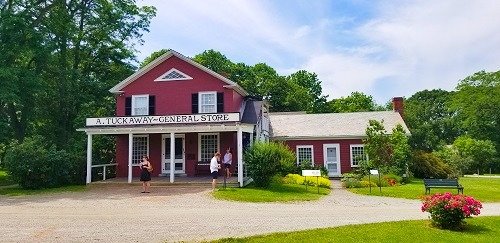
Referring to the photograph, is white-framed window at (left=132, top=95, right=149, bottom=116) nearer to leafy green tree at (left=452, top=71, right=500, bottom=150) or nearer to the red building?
the red building

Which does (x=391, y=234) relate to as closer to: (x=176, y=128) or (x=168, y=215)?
(x=168, y=215)

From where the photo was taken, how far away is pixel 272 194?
64.0 feet

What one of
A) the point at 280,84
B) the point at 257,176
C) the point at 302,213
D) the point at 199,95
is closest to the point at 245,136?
the point at 199,95

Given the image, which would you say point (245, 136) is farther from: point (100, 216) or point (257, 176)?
point (100, 216)

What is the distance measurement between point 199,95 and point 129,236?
17.1 meters

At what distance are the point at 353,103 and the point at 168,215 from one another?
168 ft

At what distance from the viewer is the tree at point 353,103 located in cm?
6044

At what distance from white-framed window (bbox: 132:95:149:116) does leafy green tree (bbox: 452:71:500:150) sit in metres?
45.2

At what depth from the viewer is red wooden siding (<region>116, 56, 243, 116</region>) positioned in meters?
26.7

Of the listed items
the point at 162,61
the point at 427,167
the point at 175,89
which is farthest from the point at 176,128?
the point at 427,167

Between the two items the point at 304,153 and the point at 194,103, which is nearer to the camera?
the point at 194,103

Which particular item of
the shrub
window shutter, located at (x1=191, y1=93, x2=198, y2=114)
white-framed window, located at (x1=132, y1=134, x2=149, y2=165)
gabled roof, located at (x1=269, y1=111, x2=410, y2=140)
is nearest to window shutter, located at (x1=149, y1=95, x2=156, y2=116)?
white-framed window, located at (x1=132, y1=134, x2=149, y2=165)

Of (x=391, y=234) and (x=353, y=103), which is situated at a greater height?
(x=353, y=103)

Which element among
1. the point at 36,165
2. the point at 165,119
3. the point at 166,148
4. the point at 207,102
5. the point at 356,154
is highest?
the point at 207,102
